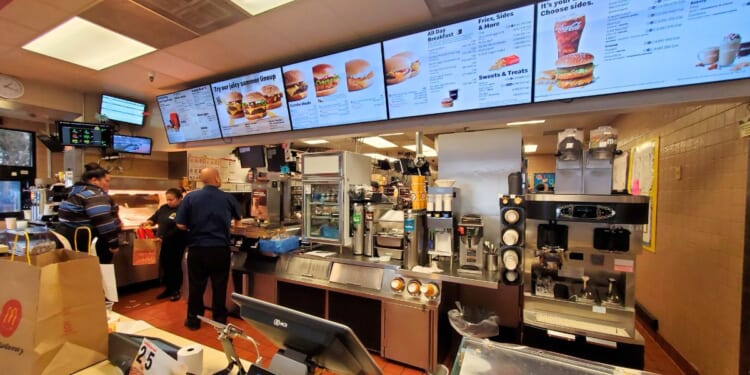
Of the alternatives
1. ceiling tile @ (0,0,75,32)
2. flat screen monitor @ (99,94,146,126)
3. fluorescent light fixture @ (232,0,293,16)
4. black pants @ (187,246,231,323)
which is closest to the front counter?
black pants @ (187,246,231,323)

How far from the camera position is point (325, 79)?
3.18 m

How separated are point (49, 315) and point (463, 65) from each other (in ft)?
9.14

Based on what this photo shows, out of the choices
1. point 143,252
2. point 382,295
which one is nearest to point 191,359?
point 382,295

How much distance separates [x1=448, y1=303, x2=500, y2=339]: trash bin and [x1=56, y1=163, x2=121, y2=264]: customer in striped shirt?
3674mm

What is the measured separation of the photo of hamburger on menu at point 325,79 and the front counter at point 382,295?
1.71 meters

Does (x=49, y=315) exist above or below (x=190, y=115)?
below

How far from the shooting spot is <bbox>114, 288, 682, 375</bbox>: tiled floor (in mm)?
2734

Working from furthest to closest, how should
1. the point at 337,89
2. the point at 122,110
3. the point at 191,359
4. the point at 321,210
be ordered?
the point at 122,110 < the point at 321,210 < the point at 337,89 < the point at 191,359

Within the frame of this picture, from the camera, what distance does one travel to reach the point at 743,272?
Answer: 2.04 meters

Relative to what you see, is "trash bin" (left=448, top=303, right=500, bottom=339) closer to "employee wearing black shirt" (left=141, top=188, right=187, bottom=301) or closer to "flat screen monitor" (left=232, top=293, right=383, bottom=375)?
"flat screen monitor" (left=232, top=293, right=383, bottom=375)

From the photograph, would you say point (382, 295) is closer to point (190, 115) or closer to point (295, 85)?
point (295, 85)

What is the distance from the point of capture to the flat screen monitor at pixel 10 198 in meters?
5.09

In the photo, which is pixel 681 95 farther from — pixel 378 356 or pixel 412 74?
pixel 378 356

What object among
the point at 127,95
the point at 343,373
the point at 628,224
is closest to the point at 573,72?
the point at 628,224
